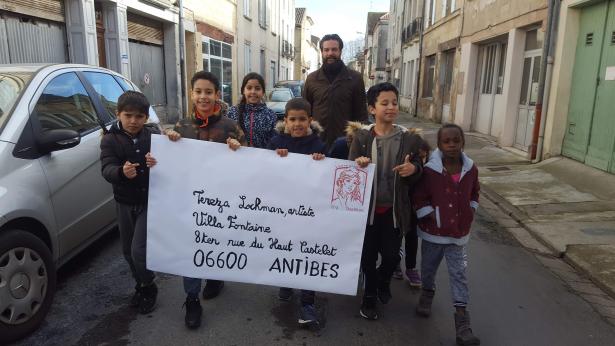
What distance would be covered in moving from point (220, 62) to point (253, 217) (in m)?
17.2

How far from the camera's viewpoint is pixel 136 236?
305 cm

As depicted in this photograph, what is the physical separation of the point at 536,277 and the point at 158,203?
3299mm

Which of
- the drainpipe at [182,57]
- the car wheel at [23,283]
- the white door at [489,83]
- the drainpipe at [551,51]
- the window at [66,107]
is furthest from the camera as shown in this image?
the drainpipe at [182,57]

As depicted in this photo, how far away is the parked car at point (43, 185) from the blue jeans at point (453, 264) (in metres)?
2.56

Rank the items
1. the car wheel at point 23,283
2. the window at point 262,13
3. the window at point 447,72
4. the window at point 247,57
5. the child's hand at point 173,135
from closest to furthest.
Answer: the car wheel at point 23,283 → the child's hand at point 173,135 → the window at point 447,72 → the window at point 247,57 → the window at point 262,13

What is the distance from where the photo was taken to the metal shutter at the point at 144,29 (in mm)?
12211

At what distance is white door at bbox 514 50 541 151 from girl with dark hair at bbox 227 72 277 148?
8333mm

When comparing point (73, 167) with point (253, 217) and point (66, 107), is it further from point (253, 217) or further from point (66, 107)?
point (253, 217)

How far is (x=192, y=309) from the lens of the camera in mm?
3045

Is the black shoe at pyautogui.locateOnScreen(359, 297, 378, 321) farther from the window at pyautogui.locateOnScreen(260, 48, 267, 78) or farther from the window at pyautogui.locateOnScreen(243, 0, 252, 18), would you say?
the window at pyautogui.locateOnScreen(260, 48, 267, 78)

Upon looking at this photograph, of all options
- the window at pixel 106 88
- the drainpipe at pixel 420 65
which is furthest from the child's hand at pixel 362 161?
the drainpipe at pixel 420 65

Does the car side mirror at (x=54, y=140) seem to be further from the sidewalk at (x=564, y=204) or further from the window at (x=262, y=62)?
the window at (x=262, y=62)

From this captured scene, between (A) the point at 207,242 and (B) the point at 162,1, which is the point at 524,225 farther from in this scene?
(B) the point at 162,1

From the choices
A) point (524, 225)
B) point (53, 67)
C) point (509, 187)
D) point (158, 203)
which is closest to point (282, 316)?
point (158, 203)
